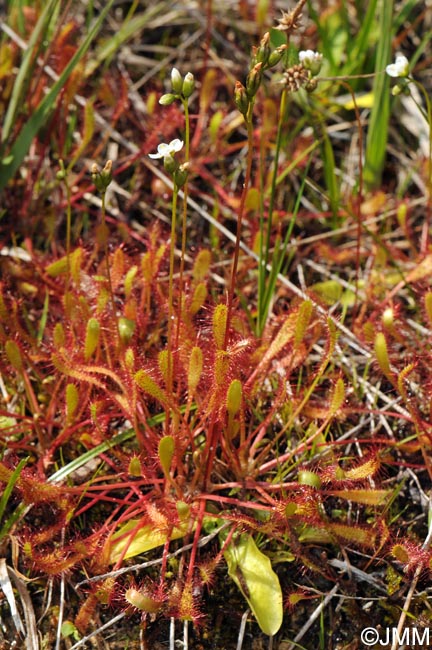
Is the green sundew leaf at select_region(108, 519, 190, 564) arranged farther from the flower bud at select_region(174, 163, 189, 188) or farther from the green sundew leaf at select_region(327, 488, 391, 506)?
the flower bud at select_region(174, 163, 189, 188)

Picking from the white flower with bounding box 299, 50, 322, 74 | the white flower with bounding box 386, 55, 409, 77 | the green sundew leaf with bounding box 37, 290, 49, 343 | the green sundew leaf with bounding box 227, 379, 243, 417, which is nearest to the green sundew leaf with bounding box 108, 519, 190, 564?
the green sundew leaf with bounding box 227, 379, 243, 417

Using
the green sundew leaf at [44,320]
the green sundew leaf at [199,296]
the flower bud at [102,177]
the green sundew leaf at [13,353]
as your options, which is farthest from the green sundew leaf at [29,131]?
the flower bud at [102,177]

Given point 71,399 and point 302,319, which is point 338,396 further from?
point 71,399

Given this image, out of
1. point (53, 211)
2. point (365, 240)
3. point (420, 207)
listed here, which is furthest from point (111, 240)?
point (420, 207)

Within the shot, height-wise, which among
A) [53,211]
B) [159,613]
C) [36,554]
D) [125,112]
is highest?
[125,112]

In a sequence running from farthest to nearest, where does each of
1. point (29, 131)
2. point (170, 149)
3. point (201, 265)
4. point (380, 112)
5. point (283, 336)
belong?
1. point (380, 112)
2. point (29, 131)
3. point (201, 265)
4. point (283, 336)
5. point (170, 149)

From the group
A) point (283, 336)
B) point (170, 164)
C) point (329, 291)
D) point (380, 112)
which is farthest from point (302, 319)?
point (380, 112)

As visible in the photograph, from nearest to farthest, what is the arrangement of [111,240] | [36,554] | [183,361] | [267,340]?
1. [36,554]
2. [183,361]
3. [267,340]
4. [111,240]

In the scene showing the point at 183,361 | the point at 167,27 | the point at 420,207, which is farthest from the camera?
the point at 167,27

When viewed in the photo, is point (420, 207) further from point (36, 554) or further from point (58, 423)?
point (36, 554)
